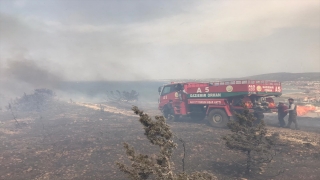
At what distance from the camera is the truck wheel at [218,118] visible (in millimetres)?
14844

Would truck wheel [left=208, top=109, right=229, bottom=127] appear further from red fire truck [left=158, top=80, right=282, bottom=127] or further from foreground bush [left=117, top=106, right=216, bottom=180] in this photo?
foreground bush [left=117, top=106, right=216, bottom=180]

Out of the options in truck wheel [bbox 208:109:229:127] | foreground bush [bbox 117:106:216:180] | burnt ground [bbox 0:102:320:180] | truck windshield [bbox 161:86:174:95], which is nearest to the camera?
foreground bush [bbox 117:106:216:180]

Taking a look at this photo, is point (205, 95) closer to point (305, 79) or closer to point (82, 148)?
point (82, 148)

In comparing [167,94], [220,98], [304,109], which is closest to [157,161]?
[220,98]

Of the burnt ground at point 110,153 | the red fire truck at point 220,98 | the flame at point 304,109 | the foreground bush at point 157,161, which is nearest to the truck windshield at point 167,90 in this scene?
the red fire truck at point 220,98

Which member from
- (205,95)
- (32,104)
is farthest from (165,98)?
(32,104)

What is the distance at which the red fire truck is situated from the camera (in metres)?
13.9

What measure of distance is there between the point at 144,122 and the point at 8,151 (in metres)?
10.3

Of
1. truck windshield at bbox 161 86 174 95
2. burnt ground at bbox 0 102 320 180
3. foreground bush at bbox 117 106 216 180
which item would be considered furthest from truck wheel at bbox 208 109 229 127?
foreground bush at bbox 117 106 216 180

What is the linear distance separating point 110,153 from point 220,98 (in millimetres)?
8017

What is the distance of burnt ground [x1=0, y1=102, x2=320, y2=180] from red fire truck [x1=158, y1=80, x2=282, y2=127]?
123 cm

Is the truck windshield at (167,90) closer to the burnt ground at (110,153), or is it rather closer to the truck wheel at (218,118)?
the burnt ground at (110,153)

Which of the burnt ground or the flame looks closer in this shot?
the burnt ground

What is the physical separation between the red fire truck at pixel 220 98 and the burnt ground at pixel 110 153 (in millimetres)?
1234
